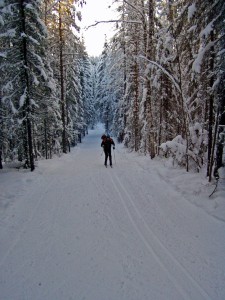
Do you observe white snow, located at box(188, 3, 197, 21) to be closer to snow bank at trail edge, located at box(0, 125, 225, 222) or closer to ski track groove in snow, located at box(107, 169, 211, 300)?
snow bank at trail edge, located at box(0, 125, 225, 222)

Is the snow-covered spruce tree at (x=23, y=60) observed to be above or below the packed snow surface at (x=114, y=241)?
above

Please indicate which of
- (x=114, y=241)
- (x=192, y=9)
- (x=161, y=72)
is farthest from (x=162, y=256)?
(x=161, y=72)

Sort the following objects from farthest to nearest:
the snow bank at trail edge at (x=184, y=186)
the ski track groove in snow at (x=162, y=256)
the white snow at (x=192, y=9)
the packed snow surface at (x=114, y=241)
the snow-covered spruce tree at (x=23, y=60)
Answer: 1. the snow-covered spruce tree at (x=23, y=60)
2. the white snow at (x=192, y=9)
3. the snow bank at trail edge at (x=184, y=186)
4. the packed snow surface at (x=114, y=241)
5. the ski track groove in snow at (x=162, y=256)

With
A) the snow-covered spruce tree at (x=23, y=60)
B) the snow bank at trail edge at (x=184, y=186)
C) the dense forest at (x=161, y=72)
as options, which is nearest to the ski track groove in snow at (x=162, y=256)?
the snow bank at trail edge at (x=184, y=186)

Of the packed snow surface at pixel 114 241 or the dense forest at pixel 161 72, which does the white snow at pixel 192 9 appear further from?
the packed snow surface at pixel 114 241

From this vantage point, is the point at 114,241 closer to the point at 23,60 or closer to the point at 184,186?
the point at 184,186

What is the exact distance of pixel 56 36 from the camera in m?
24.8

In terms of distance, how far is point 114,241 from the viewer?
21.0 ft

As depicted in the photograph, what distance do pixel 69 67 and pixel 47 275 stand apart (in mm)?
30292

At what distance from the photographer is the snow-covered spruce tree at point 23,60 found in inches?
577

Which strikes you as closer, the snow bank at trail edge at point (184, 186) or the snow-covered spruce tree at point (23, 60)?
the snow bank at trail edge at point (184, 186)

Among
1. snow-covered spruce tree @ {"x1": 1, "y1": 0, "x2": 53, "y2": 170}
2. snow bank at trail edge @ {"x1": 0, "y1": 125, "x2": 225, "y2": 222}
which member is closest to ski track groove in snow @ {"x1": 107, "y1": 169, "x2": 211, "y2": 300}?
snow bank at trail edge @ {"x1": 0, "y1": 125, "x2": 225, "y2": 222}

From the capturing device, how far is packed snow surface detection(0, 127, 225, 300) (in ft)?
15.4

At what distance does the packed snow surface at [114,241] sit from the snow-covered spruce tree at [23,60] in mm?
5696
